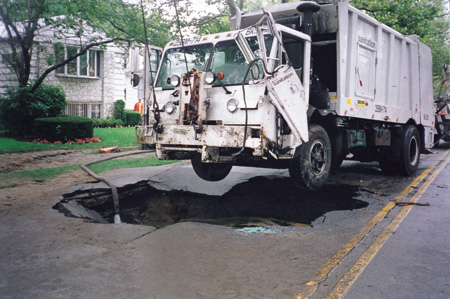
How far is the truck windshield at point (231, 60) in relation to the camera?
663 cm

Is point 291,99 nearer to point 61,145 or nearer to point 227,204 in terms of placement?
point 227,204

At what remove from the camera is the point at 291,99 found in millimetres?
6504

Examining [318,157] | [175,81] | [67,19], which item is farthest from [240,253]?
[67,19]

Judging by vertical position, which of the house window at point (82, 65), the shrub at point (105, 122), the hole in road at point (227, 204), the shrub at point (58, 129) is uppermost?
the house window at point (82, 65)

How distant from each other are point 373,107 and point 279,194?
2.91 metres

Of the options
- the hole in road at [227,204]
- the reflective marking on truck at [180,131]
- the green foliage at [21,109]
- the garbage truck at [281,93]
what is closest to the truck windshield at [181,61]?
the garbage truck at [281,93]

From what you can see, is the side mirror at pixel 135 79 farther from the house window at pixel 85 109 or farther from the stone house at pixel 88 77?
the house window at pixel 85 109

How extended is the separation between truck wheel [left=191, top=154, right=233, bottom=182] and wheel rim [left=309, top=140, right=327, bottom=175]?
1.78 metres

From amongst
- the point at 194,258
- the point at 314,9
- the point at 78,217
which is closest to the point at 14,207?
the point at 78,217

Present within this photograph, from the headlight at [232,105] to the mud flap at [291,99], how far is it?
557 mm

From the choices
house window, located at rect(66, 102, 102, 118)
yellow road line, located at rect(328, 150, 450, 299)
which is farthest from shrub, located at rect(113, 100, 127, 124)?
yellow road line, located at rect(328, 150, 450, 299)

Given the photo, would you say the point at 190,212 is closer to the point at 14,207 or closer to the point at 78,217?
the point at 78,217

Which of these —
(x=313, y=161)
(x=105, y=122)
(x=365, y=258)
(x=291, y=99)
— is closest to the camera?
(x=365, y=258)

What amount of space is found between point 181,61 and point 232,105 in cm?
181
